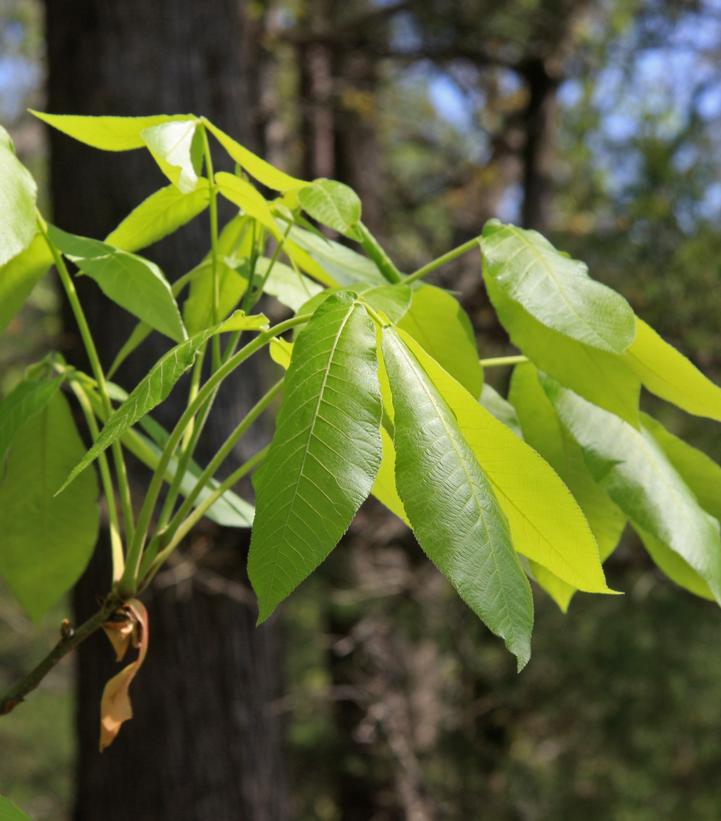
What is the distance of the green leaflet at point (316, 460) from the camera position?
18.7 inches

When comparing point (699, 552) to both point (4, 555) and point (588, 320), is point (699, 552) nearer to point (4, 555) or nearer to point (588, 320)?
point (588, 320)

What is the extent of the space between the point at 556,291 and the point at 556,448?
18cm

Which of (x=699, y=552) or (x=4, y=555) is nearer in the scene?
(x=699, y=552)

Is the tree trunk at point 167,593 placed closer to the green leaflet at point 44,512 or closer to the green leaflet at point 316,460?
the green leaflet at point 44,512

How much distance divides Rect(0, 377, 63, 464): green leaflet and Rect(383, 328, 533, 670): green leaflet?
0.30 meters

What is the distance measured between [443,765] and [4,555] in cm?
326

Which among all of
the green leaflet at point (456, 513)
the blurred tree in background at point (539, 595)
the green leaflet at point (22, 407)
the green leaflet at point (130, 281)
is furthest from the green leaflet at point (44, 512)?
the blurred tree in background at point (539, 595)

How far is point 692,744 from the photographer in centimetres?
413

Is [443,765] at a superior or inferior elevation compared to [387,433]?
inferior

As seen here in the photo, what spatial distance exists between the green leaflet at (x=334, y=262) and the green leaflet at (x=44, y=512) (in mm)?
225

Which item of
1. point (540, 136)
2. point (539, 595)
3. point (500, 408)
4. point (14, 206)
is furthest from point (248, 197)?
point (540, 136)

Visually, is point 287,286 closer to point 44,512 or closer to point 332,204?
point 332,204

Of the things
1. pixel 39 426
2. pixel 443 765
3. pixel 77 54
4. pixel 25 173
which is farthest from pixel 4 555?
pixel 443 765

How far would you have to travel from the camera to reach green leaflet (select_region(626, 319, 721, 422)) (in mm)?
635
